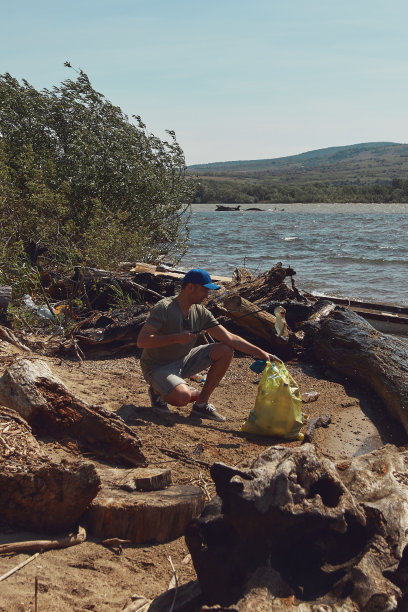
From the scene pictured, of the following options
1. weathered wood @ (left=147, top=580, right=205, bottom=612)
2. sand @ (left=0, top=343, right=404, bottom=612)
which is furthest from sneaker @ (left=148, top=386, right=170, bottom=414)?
weathered wood @ (left=147, top=580, right=205, bottom=612)

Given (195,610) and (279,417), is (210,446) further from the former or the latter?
(195,610)

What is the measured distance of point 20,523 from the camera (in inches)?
118

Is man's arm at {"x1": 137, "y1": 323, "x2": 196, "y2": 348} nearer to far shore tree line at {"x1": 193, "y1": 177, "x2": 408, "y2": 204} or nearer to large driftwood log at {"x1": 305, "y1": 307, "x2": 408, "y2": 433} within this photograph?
large driftwood log at {"x1": 305, "y1": 307, "x2": 408, "y2": 433}

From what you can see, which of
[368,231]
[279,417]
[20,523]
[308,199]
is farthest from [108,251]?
[308,199]

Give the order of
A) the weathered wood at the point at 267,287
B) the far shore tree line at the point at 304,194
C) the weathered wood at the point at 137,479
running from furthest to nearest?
1. the far shore tree line at the point at 304,194
2. the weathered wood at the point at 267,287
3. the weathered wood at the point at 137,479

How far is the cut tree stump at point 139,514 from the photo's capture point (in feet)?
10.2

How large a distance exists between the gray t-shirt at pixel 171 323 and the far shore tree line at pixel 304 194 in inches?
3316

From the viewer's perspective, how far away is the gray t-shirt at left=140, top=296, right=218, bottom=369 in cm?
534

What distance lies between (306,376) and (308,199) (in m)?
95.0

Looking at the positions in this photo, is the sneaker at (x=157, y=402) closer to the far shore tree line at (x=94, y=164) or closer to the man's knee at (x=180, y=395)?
the man's knee at (x=180, y=395)

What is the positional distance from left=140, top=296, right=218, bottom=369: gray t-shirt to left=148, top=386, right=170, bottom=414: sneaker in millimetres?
255

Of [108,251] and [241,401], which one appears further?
[108,251]

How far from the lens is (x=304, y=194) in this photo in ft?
340

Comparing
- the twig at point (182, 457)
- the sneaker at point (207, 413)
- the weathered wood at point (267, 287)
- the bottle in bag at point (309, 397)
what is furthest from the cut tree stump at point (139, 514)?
the weathered wood at point (267, 287)
